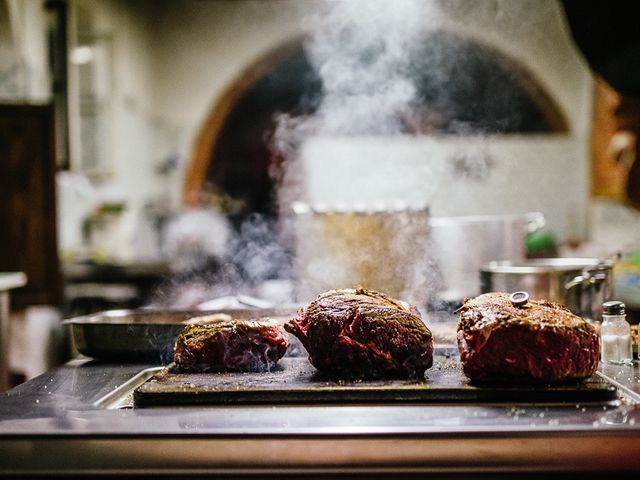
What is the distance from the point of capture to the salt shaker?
1885 mm

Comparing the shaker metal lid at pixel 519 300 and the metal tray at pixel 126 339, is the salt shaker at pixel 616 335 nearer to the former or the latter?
the shaker metal lid at pixel 519 300

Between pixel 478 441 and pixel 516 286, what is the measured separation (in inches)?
54.9

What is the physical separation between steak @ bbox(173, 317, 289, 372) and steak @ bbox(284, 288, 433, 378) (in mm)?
106

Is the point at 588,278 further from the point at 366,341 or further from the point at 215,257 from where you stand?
the point at 215,257

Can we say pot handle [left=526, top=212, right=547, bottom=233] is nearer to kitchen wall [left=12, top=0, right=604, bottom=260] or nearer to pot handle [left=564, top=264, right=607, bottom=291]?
pot handle [left=564, top=264, right=607, bottom=291]

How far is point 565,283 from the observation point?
2.51 m

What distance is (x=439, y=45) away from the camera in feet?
21.7

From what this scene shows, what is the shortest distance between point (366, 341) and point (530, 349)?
393 mm

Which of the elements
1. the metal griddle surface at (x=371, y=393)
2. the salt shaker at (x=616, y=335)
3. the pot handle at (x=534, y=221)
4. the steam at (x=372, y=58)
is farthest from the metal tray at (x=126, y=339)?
the steam at (x=372, y=58)

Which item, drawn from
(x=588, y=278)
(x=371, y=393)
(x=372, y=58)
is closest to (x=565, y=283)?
(x=588, y=278)

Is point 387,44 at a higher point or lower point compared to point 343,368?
higher

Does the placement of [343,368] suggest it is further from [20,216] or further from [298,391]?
[20,216]

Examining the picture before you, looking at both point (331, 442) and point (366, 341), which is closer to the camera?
point (331, 442)

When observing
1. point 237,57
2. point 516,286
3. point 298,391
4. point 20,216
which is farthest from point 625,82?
point 237,57
